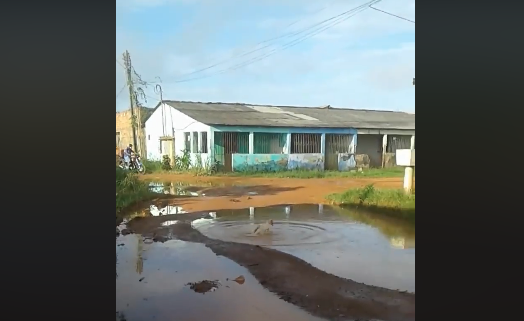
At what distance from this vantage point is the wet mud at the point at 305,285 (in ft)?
9.56

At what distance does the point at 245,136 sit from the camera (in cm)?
357

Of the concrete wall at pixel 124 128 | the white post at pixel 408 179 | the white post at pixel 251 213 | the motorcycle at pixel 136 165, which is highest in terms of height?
the concrete wall at pixel 124 128

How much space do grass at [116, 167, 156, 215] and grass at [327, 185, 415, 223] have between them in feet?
4.49

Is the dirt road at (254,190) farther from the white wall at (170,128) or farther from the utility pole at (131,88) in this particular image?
the utility pole at (131,88)

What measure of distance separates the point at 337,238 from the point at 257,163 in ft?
2.66

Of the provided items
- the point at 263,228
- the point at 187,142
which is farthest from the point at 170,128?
the point at 263,228

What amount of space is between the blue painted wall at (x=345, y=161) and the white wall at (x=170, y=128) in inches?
39.8

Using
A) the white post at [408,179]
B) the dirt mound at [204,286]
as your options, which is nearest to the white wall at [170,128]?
the dirt mound at [204,286]

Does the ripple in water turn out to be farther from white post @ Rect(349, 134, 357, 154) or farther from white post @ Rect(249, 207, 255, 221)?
white post @ Rect(349, 134, 357, 154)

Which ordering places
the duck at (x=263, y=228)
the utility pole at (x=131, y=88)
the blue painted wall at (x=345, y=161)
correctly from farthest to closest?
the blue painted wall at (x=345, y=161)
the duck at (x=263, y=228)
the utility pole at (x=131, y=88)

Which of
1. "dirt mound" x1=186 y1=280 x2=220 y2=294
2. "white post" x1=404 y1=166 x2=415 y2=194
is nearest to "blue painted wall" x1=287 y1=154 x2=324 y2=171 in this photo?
"white post" x1=404 y1=166 x2=415 y2=194

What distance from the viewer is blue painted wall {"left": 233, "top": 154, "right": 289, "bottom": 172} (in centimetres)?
351
